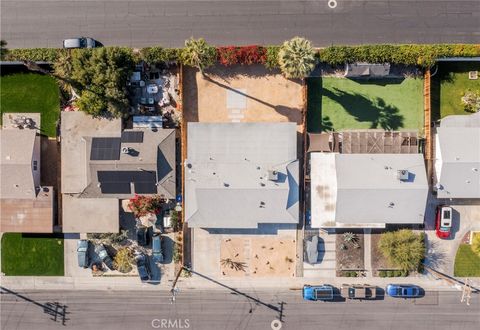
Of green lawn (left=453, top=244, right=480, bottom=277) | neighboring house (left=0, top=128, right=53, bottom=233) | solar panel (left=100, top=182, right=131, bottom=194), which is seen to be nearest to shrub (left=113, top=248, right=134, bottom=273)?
solar panel (left=100, top=182, right=131, bottom=194)

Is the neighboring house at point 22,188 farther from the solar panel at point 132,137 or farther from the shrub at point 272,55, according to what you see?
the shrub at point 272,55

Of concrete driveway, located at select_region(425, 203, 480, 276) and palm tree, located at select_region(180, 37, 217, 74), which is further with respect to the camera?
concrete driveway, located at select_region(425, 203, 480, 276)

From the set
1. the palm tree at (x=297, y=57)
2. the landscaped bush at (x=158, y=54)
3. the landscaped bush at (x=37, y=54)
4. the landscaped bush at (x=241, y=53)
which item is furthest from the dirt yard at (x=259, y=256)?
the landscaped bush at (x=37, y=54)

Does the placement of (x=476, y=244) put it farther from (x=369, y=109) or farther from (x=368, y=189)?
(x=369, y=109)

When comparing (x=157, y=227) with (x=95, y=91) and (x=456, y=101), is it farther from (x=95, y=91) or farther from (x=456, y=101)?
(x=456, y=101)

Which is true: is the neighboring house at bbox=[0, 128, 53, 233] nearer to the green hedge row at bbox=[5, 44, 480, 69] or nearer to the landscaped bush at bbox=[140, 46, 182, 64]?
the green hedge row at bbox=[5, 44, 480, 69]

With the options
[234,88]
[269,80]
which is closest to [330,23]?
[269,80]
